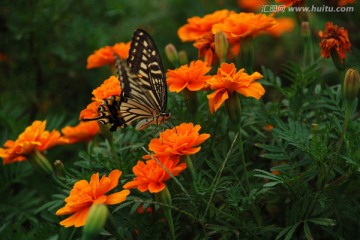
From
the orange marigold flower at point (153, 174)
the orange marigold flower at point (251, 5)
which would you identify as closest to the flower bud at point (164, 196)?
the orange marigold flower at point (153, 174)

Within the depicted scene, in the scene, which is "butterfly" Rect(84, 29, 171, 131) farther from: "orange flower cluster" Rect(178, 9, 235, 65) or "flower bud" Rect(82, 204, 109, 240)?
"flower bud" Rect(82, 204, 109, 240)

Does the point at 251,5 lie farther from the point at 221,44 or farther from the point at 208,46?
the point at 221,44

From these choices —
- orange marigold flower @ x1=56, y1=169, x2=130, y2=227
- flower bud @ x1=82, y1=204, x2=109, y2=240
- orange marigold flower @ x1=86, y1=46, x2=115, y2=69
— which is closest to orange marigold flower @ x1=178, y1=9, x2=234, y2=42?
orange marigold flower @ x1=86, y1=46, x2=115, y2=69

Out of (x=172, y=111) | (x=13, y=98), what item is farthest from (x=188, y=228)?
(x=13, y=98)

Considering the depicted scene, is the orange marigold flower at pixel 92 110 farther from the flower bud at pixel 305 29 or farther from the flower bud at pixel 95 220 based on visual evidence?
the flower bud at pixel 305 29

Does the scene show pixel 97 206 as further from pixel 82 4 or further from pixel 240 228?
pixel 82 4

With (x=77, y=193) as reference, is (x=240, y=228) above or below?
below
